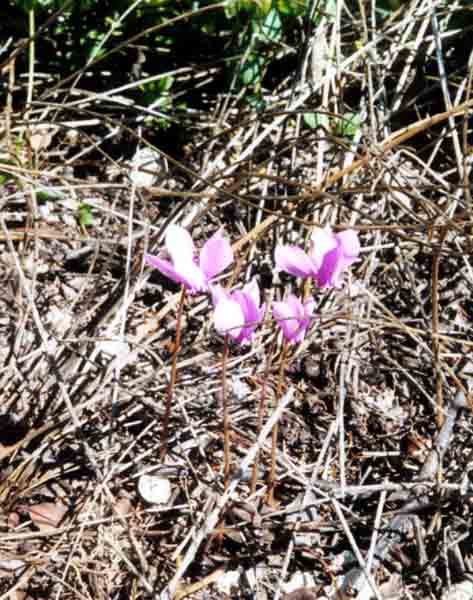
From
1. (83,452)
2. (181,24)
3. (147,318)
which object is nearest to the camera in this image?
(83,452)

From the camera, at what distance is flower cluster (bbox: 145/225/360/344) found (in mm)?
1536

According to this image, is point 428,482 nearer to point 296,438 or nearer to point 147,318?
point 296,438

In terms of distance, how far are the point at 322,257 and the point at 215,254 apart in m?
0.21

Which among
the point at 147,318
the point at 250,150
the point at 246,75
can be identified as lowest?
the point at 147,318

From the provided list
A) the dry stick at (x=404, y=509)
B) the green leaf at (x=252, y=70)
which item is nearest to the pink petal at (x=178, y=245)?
the dry stick at (x=404, y=509)

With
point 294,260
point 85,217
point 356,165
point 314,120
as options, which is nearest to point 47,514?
point 294,260

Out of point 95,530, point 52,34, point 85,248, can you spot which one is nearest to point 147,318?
point 85,248

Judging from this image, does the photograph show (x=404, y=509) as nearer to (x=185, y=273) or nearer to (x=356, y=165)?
(x=185, y=273)

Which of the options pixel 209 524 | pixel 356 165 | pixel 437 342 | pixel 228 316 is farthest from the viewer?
pixel 356 165

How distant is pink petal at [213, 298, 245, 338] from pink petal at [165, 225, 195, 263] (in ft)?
0.36

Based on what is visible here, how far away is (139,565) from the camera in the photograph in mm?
1704

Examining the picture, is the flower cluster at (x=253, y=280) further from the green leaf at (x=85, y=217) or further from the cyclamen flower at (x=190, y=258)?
the green leaf at (x=85, y=217)

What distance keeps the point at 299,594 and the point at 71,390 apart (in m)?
0.66

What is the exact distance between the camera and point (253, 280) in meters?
1.56
